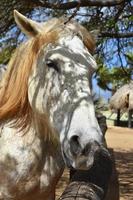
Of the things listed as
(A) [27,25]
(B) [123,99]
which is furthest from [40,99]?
(B) [123,99]

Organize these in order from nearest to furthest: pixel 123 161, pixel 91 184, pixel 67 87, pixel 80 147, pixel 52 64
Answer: pixel 80 147, pixel 91 184, pixel 67 87, pixel 52 64, pixel 123 161

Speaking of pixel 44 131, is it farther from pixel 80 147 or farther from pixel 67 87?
pixel 80 147

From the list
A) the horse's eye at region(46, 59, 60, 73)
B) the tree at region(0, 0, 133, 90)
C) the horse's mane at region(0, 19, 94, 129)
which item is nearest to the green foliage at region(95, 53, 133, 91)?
the tree at region(0, 0, 133, 90)

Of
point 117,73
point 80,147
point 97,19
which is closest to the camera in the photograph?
point 80,147

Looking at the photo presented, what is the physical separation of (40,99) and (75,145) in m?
0.51

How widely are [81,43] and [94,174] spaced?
0.84 meters

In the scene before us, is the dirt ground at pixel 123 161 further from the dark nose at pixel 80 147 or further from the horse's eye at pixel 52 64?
the dark nose at pixel 80 147

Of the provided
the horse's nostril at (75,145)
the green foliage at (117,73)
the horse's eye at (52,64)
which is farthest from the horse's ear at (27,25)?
the green foliage at (117,73)

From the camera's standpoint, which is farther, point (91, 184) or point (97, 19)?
point (97, 19)

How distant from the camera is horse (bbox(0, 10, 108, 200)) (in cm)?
268

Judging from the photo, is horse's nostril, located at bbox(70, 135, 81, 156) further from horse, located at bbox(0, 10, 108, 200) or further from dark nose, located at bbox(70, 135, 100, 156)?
horse, located at bbox(0, 10, 108, 200)

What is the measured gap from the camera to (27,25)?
2957 mm

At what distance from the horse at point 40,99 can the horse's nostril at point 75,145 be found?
15 cm

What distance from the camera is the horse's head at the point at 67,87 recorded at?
2414 millimetres
